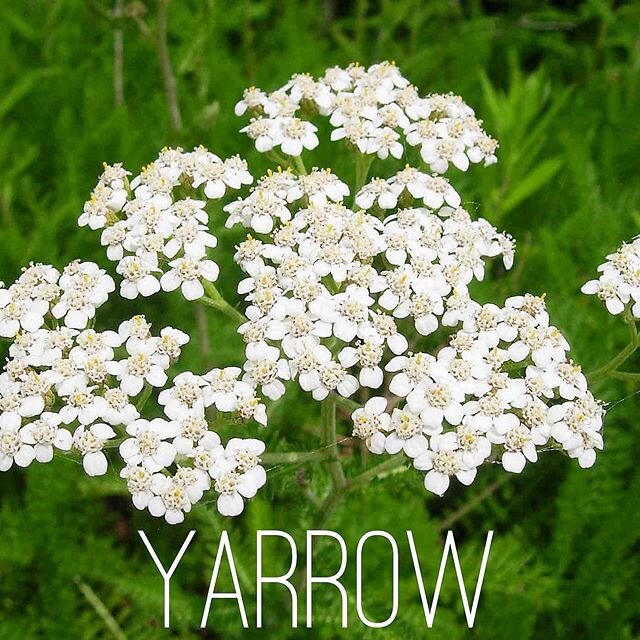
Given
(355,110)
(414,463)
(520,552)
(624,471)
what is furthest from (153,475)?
(624,471)

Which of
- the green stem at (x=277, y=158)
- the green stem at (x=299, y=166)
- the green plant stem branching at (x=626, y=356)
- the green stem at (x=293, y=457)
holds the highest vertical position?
the green stem at (x=277, y=158)

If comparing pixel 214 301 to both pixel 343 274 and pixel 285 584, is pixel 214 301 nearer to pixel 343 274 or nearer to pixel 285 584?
pixel 343 274

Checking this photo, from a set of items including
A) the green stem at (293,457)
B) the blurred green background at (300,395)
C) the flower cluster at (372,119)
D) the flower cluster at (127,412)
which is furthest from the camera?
the blurred green background at (300,395)

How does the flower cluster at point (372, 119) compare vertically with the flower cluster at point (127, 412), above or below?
above

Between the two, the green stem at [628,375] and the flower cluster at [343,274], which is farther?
the green stem at [628,375]

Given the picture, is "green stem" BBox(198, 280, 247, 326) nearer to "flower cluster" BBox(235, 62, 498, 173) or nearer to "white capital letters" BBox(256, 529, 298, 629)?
"flower cluster" BBox(235, 62, 498, 173)

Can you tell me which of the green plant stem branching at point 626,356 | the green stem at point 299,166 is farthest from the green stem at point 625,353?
the green stem at point 299,166

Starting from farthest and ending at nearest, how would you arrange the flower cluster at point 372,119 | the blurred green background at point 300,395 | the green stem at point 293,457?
the blurred green background at point 300,395
the flower cluster at point 372,119
the green stem at point 293,457

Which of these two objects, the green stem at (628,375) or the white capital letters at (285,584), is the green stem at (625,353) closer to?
the green stem at (628,375)
